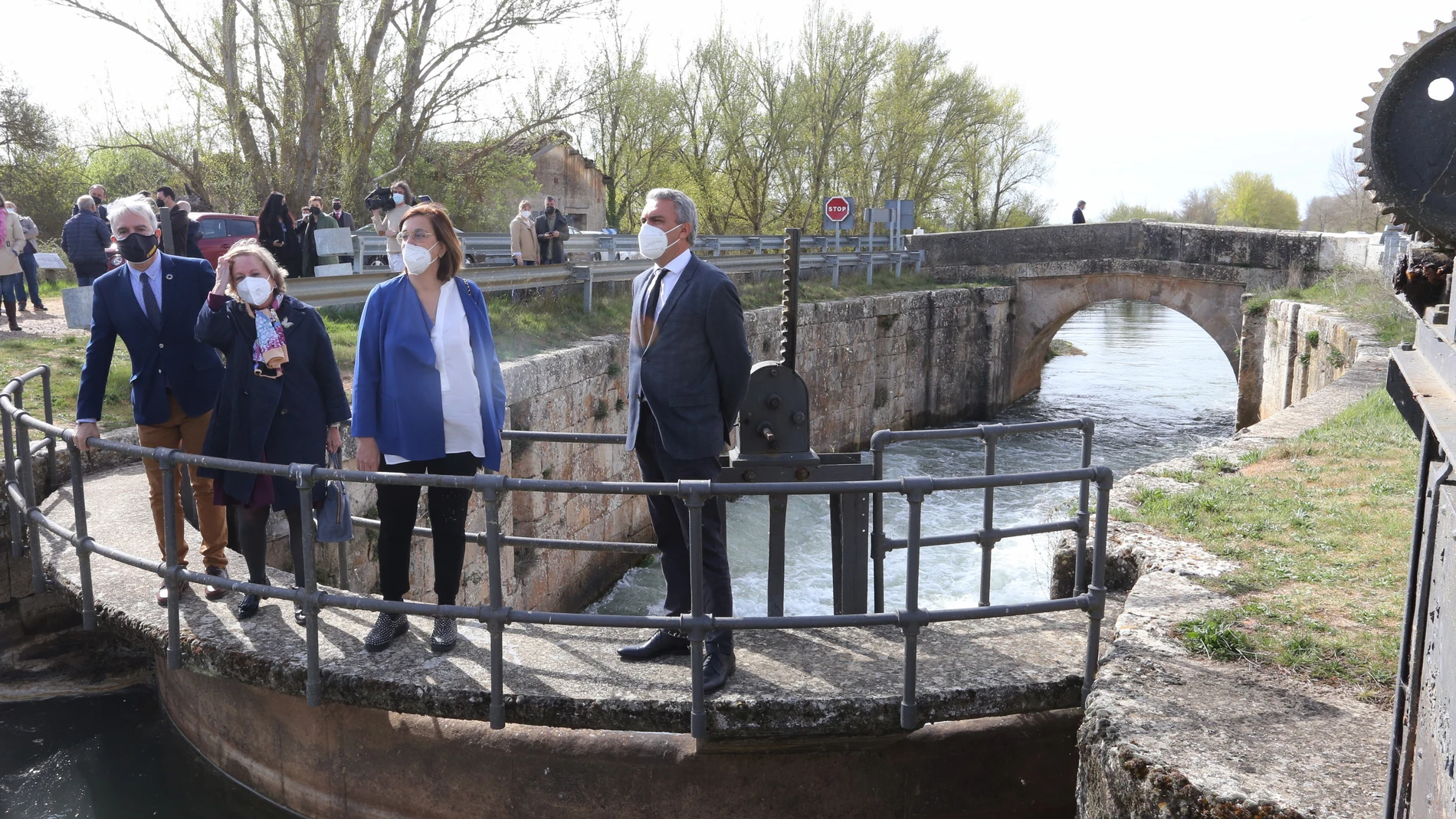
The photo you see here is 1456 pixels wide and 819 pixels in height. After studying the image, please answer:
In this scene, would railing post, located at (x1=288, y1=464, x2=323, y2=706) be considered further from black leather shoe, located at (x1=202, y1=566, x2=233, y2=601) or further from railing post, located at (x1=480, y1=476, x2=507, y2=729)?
black leather shoe, located at (x1=202, y1=566, x2=233, y2=601)

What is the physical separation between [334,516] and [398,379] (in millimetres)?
807

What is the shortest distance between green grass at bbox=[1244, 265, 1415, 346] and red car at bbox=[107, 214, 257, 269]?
13814 millimetres

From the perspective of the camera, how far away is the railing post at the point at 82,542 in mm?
4367

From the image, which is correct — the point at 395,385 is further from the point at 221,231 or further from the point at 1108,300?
the point at 1108,300

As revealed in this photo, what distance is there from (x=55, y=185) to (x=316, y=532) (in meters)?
25.6

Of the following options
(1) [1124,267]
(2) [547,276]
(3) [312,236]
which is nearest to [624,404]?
(2) [547,276]

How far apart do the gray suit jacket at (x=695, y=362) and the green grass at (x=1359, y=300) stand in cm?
781

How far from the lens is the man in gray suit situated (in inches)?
145

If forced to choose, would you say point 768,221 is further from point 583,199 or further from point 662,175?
point 583,199

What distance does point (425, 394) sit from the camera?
3.82 metres

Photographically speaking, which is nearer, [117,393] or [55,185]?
[117,393]

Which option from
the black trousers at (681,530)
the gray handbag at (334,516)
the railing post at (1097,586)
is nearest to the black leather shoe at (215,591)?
the gray handbag at (334,516)

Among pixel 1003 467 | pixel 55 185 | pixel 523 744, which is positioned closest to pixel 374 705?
pixel 523 744

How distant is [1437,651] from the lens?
2.08 m
